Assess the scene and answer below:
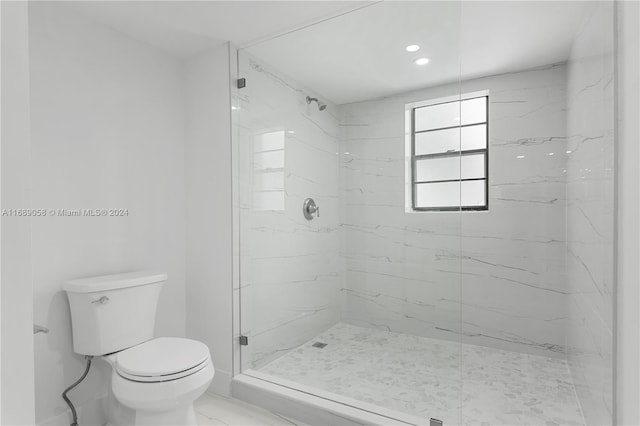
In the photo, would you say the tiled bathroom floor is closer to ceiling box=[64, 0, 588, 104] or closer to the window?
the window

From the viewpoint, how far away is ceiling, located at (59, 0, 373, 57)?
186 cm

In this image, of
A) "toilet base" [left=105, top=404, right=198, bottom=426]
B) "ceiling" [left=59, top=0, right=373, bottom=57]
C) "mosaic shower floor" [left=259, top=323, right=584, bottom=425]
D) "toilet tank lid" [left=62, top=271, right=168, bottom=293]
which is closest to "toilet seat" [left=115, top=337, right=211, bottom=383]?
"toilet base" [left=105, top=404, right=198, bottom=426]

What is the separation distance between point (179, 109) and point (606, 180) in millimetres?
2391

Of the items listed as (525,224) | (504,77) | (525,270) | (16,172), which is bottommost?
(525,270)

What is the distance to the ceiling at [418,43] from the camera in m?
1.90

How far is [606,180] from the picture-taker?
1285 millimetres

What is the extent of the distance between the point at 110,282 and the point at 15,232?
4.27 ft

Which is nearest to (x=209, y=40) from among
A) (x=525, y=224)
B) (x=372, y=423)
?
(x=372, y=423)

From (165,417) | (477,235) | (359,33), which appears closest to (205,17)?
Answer: (359,33)

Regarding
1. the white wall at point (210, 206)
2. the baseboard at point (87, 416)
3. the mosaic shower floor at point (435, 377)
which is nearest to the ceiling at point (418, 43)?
the white wall at point (210, 206)

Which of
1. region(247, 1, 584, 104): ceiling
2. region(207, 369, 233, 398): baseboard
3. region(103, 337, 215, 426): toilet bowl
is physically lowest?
region(207, 369, 233, 398): baseboard

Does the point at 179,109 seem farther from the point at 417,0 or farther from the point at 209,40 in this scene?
the point at 417,0

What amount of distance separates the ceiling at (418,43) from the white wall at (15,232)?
68.0 inches

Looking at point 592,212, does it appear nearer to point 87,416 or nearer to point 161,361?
point 161,361
